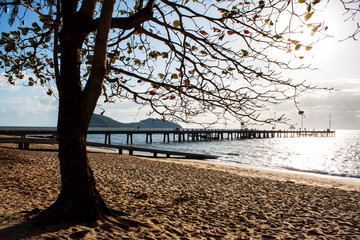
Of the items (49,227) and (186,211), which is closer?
(49,227)

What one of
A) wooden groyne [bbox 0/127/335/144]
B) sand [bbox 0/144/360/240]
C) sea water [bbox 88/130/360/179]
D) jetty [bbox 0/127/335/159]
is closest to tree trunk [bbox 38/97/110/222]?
sand [bbox 0/144/360/240]

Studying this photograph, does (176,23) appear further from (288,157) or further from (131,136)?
(131,136)

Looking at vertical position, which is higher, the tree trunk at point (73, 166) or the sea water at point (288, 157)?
the tree trunk at point (73, 166)

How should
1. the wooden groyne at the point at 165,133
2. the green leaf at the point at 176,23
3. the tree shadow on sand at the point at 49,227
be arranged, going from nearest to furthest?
the tree shadow on sand at the point at 49,227 → the green leaf at the point at 176,23 → the wooden groyne at the point at 165,133

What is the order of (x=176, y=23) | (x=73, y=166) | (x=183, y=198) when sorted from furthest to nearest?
(x=183, y=198) < (x=176, y=23) < (x=73, y=166)

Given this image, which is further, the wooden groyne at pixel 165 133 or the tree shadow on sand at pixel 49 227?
the wooden groyne at pixel 165 133

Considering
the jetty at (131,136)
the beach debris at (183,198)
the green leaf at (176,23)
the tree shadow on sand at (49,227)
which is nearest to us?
the tree shadow on sand at (49,227)

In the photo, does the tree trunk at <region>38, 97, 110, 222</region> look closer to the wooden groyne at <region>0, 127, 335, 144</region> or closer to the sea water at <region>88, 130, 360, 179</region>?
the sea water at <region>88, 130, 360, 179</region>

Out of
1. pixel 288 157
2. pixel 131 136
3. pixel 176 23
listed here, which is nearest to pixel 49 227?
pixel 176 23

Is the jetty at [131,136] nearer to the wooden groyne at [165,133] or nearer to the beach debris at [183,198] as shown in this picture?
the wooden groyne at [165,133]

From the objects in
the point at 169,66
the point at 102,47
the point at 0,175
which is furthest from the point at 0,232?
the point at 0,175

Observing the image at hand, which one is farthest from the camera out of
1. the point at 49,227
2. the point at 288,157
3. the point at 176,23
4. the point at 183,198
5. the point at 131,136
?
the point at 131,136

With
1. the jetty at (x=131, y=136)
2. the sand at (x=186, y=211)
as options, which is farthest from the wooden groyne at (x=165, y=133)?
the sand at (x=186, y=211)

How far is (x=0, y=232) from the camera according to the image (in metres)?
3.00
